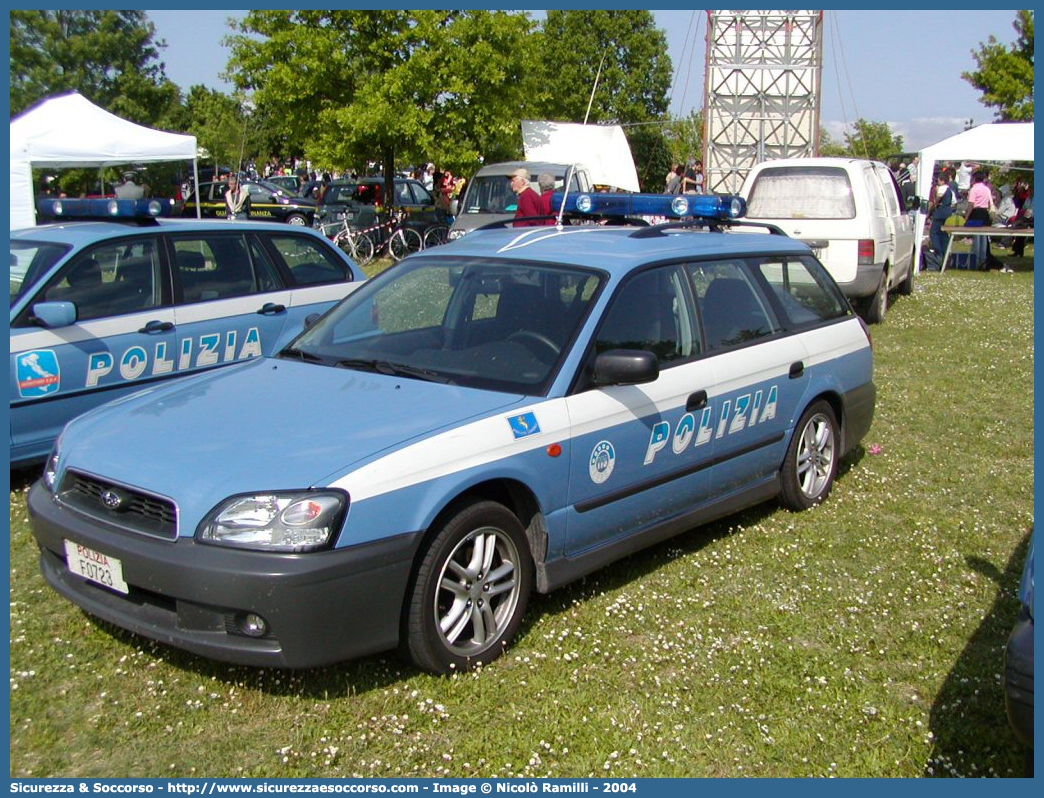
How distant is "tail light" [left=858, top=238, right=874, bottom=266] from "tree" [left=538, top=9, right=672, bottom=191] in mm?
40090

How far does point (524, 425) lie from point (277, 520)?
1.09 m

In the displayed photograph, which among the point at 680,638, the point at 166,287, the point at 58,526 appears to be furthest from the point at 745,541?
the point at 166,287

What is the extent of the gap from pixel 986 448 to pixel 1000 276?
45.4 ft

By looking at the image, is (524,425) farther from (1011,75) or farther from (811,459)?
(1011,75)

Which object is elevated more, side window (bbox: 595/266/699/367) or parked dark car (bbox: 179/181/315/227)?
parked dark car (bbox: 179/181/315/227)

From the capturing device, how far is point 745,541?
552 centimetres

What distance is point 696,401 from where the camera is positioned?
Answer: 488cm

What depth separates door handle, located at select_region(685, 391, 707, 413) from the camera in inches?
191

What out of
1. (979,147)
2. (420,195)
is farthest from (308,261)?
(979,147)

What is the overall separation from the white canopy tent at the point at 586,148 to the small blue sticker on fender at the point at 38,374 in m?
17.1

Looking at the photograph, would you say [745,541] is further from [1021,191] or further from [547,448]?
[1021,191]

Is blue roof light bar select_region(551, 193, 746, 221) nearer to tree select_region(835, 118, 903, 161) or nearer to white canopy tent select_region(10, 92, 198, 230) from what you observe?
white canopy tent select_region(10, 92, 198, 230)

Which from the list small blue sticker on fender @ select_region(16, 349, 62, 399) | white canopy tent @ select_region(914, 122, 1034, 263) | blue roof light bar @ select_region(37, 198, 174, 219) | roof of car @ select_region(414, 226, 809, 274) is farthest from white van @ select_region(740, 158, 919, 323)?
small blue sticker on fender @ select_region(16, 349, 62, 399)

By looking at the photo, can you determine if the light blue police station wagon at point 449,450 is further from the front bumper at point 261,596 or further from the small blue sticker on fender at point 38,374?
the small blue sticker on fender at point 38,374
